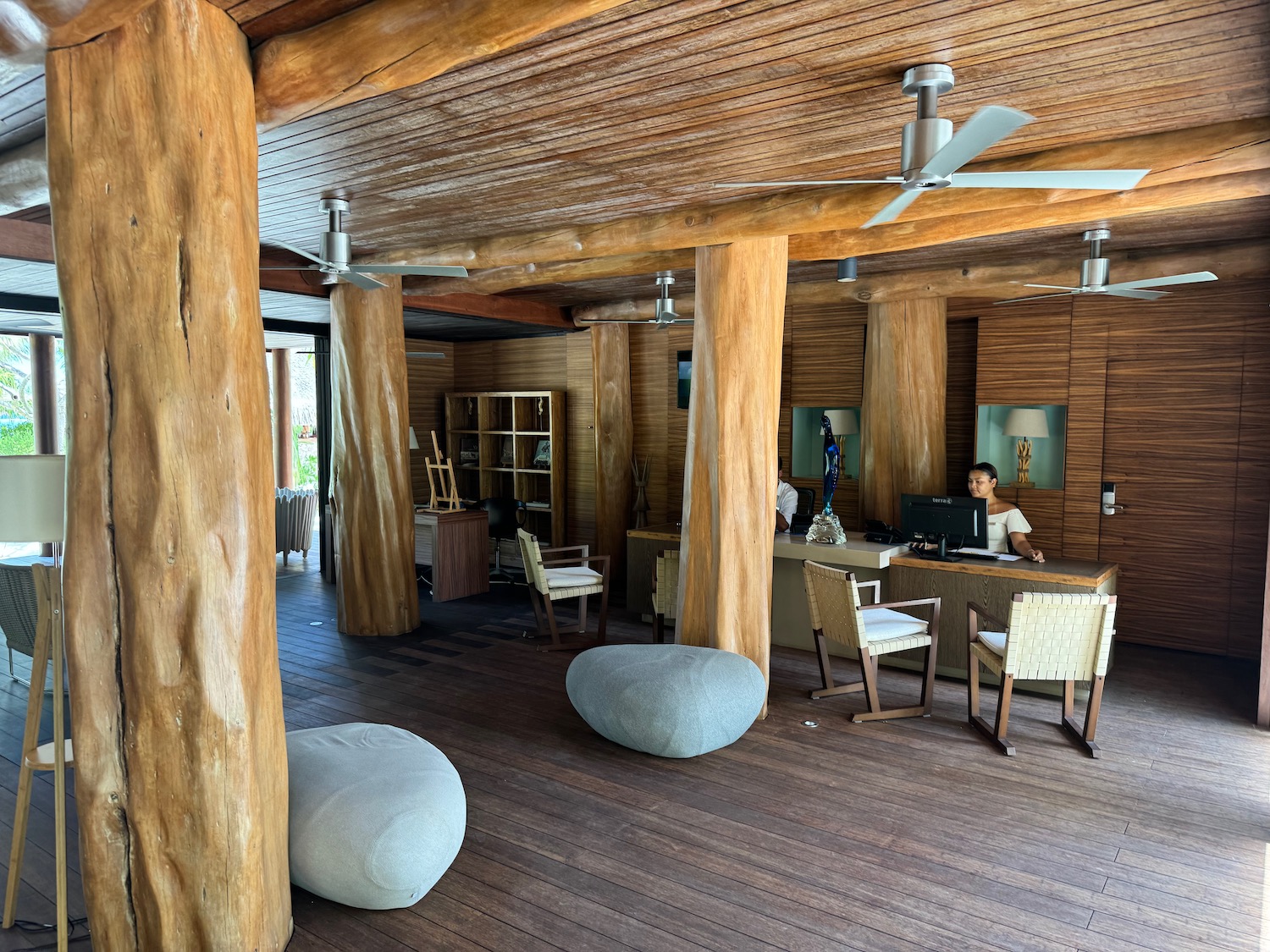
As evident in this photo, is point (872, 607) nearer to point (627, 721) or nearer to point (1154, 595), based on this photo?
point (627, 721)

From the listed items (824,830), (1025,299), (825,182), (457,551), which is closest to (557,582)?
(457,551)

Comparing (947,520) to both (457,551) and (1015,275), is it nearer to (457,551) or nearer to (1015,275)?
(1015,275)

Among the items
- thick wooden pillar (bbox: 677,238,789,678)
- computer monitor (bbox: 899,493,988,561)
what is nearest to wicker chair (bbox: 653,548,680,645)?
thick wooden pillar (bbox: 677,238,789,678)

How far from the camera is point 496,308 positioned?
26.7 feet

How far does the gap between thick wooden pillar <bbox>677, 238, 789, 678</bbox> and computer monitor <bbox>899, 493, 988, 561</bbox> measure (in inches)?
56.8

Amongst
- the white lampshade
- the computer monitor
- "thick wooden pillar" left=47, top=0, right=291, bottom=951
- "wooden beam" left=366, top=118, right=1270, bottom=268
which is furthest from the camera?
the white lampshade

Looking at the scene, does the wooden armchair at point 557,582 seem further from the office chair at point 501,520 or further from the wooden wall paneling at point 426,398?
the wooden wall paneling at point 426,398

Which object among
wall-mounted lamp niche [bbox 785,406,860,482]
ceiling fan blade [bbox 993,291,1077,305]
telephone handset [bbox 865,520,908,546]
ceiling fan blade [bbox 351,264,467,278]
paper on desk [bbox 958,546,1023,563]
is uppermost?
ceiling fan blade [bbox 993,291,1077,305]

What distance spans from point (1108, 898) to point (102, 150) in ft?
13.7

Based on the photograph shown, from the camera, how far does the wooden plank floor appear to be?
9.44 ft

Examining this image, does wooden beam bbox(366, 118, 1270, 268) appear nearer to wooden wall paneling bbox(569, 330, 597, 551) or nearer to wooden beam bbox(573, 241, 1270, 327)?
wooden beam bbox(573, 241, 1270, 327)

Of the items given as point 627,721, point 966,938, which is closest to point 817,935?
point 966,938

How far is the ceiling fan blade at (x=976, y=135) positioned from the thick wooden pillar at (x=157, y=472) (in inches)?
89.2

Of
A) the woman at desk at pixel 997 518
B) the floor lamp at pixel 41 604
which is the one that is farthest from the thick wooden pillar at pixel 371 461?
the woman at desk at pixel 997 518
